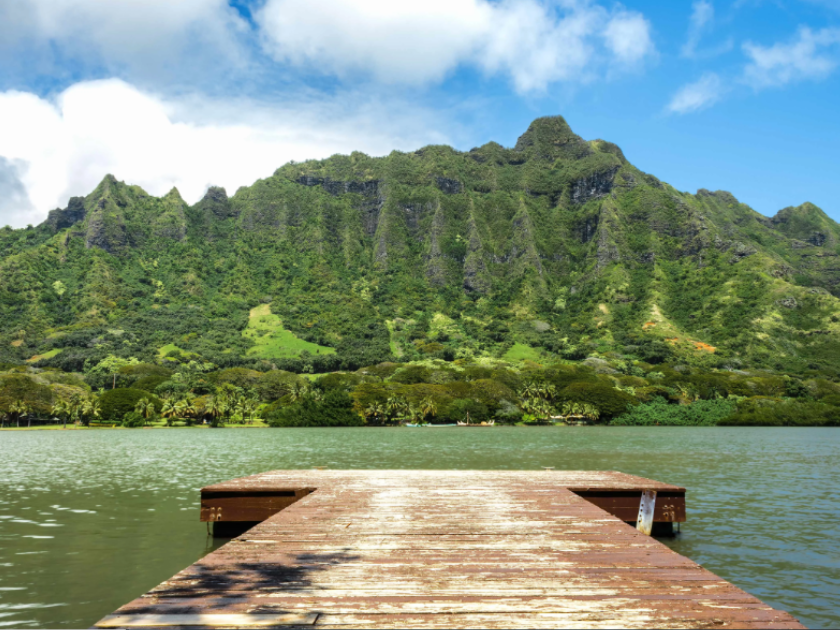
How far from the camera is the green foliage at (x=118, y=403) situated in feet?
477

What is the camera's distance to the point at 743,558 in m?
15.5

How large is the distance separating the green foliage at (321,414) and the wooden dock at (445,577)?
419 feet

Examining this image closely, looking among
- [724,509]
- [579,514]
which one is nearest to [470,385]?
[724,509]

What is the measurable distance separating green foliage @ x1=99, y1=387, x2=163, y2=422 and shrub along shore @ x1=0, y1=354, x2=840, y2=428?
0.88 feet

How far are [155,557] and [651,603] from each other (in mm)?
14348

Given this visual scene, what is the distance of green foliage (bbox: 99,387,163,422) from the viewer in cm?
14525

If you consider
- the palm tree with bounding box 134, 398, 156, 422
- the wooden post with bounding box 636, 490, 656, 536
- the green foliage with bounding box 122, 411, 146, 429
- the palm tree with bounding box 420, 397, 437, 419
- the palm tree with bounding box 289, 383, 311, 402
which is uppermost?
the wooden post with bounding box 636, 490, 656, 536

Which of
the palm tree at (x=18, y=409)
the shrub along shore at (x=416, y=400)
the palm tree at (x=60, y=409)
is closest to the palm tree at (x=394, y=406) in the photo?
the shrub along shore at (x=416, y=400)

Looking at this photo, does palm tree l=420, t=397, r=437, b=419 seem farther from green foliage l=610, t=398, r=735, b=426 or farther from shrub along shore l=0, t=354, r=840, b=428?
green foliage l=610, t=398, r=735, b=426

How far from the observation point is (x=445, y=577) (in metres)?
8.17

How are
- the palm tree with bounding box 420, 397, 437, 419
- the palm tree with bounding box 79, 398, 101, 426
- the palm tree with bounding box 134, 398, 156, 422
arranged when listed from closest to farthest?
the palm tree with bounding box 134, 398, 156, 422, the palm tree with bounding box 79, 398, 101, 426, the palm tree with bounding box 420, 397, 437, 419

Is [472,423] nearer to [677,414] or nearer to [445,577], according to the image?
[677,414]

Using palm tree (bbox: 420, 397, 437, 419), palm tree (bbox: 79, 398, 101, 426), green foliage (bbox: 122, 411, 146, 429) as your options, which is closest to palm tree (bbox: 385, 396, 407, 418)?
palm tree (bbox: 420, 397, 437, 419)

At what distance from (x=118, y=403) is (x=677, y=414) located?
15440cm
